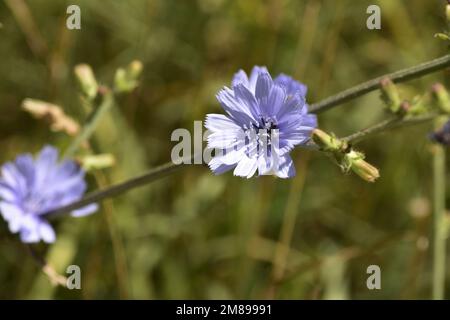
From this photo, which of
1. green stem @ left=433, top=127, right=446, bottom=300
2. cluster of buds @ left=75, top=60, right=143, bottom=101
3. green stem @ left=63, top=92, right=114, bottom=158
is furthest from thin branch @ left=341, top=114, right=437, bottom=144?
green stem @ left=63, top=92, right=114, bottom=158

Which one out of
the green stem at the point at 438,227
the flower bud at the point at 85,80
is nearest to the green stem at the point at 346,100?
the flower bud at the point at 85,80

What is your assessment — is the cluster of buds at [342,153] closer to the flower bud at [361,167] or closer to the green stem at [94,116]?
the flower bud at [361,167]

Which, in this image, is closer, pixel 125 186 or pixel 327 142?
pixel 327 142

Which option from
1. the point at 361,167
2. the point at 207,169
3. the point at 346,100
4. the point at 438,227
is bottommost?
the point at 361,167

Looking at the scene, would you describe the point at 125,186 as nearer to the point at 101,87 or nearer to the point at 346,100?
the point at 101,87

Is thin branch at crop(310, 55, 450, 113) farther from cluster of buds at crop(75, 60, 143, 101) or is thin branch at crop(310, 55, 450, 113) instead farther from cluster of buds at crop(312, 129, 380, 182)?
cluster of buds at crop(75, 60, 143, 101)

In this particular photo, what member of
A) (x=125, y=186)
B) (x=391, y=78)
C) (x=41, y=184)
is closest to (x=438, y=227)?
→ (x=391, y=78)
